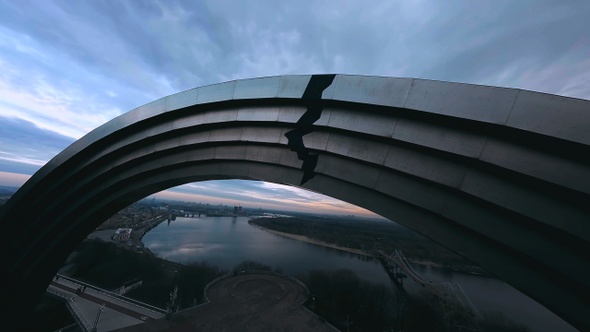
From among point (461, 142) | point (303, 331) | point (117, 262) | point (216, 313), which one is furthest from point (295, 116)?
point (117, 262)

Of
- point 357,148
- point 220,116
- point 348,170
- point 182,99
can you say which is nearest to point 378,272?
point 348,170

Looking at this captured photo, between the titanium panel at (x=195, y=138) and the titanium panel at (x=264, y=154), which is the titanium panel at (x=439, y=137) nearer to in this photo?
the titanium panel at (x=264, y=154)

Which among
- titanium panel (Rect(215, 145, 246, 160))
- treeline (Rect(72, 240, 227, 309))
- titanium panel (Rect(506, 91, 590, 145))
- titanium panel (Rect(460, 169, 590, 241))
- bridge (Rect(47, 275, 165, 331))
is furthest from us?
treeline (Rect(72, 240, 227, 309))

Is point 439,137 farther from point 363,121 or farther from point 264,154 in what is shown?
point 264,154

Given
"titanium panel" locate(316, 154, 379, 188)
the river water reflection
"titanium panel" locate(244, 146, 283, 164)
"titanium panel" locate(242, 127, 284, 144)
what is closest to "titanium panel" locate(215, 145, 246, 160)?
"titanium panel" locate(244, 146, 283, 164)

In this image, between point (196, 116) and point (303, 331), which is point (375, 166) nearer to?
point (196, 116)

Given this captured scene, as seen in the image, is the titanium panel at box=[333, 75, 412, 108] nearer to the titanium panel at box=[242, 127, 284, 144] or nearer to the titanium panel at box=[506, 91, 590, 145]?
the titanium panel at box=[506, 91, 590, 145]
